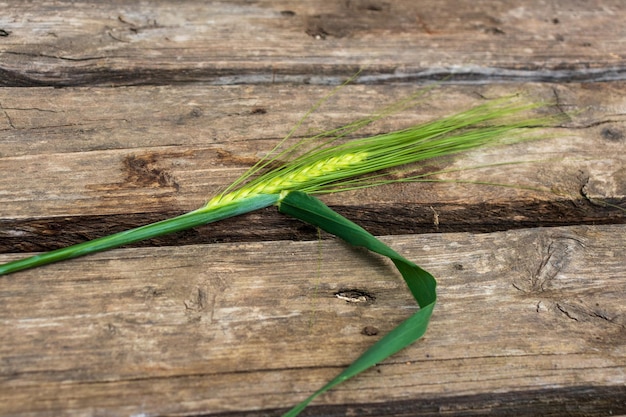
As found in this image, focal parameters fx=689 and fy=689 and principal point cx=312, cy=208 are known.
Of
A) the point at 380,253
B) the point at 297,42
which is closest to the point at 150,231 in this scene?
Result: the point at 380,253

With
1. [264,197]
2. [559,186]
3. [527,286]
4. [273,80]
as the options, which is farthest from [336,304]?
[273,80]

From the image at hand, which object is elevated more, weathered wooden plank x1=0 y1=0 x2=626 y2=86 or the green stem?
weathered wooden plank x1=0 y1=0 x2=626 y2=86

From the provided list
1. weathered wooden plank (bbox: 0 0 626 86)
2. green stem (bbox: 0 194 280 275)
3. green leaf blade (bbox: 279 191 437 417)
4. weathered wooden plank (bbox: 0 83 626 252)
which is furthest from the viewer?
weathered wooden plank (bbox: 0 0 626 86)

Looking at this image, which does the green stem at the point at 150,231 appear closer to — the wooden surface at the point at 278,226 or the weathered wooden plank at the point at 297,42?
the wooden surface at the point at 278,226

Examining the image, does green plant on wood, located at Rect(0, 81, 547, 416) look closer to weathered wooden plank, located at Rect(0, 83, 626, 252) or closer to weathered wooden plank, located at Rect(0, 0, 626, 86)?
weathered wooden plank, located at Rect(0, 83, 626, 252)

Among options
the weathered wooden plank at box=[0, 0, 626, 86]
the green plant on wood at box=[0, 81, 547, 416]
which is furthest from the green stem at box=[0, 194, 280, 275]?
the weathered wooden plank at box=[0, 0, 626, 86]

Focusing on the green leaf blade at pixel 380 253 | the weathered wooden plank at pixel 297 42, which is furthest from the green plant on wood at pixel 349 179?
→ the weathered wooden plank at pixel 297 42

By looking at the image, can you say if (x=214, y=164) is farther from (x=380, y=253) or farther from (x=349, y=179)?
(x=380, y=253)
